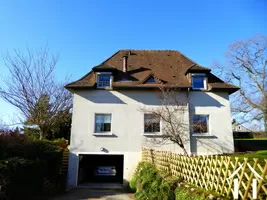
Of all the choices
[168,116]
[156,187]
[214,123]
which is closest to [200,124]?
[214,123]

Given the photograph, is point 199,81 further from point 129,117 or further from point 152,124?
point 129,117

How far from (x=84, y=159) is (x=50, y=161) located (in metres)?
4.27

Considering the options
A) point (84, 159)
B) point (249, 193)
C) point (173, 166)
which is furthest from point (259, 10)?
point (84, 159)

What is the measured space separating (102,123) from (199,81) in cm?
859

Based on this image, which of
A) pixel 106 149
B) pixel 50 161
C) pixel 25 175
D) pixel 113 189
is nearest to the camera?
pixel 25 175

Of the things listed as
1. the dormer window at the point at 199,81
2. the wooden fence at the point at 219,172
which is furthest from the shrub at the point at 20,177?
the dormer window at the point at 199,81

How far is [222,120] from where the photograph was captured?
648 inches

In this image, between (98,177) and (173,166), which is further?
(98,177)

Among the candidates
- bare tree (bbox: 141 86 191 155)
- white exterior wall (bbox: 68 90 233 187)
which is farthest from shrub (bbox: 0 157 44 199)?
bare tree (bbox: 141 86 191 155)

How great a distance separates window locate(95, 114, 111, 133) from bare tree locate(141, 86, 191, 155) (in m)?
2.83

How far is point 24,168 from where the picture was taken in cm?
1021

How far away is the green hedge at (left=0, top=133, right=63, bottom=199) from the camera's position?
9000mm

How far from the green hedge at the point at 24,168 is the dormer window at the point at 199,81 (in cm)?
1191

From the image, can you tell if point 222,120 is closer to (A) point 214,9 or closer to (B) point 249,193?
(A) point 214,9
